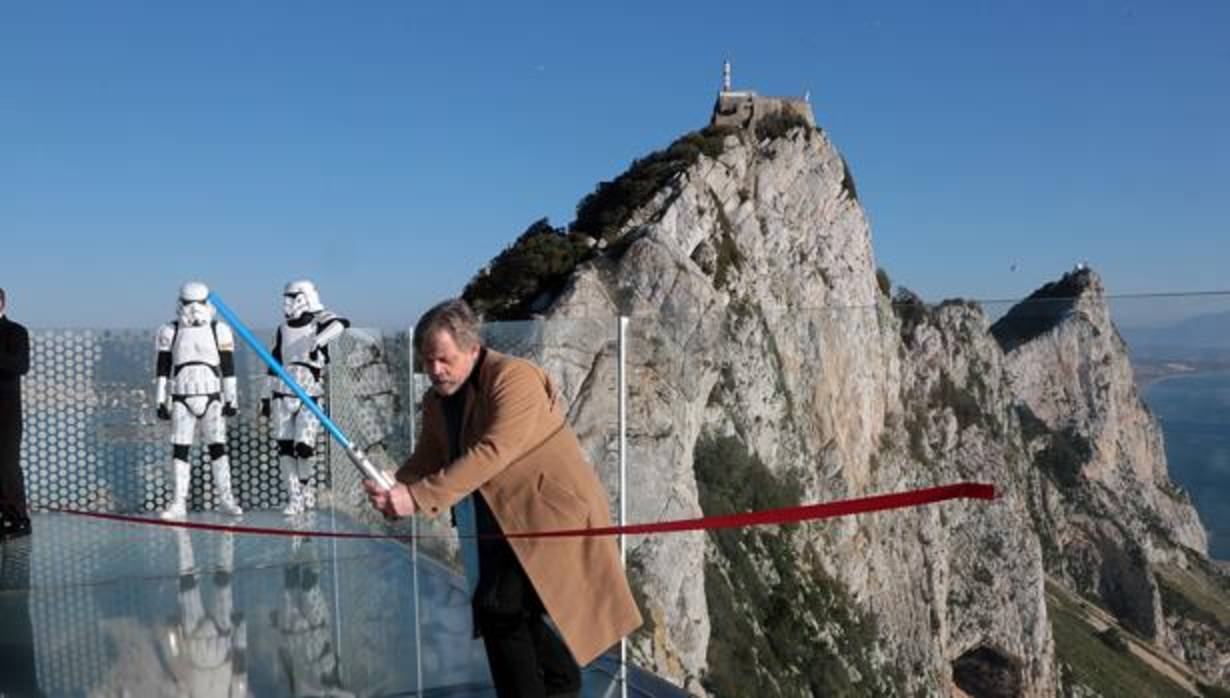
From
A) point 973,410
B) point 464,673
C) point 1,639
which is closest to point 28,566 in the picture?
point 1,639

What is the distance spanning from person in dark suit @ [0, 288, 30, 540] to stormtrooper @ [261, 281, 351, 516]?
1.78 metres

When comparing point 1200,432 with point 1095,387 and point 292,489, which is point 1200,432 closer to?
point 1095,387

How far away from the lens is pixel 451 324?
2645 millimetres

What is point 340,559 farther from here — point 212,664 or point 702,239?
point 702,239

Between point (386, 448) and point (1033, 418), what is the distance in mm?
3764

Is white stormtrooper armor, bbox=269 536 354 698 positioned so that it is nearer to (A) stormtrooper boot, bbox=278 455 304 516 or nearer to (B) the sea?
(A) stormtrooper boot, bbox=278 455 304 516

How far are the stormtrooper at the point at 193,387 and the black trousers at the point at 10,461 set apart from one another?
1074 mm

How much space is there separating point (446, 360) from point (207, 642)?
8.98 feet

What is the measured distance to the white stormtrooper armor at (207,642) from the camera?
405 centimetres

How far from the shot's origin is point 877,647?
12.6m

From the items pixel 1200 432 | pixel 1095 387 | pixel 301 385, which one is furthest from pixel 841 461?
pixel 1200 432

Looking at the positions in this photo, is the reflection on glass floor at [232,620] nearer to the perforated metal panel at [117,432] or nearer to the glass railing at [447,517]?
the glass railing at [447,517]

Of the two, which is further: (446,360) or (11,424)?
(11,424)

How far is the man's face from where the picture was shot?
2637mm
